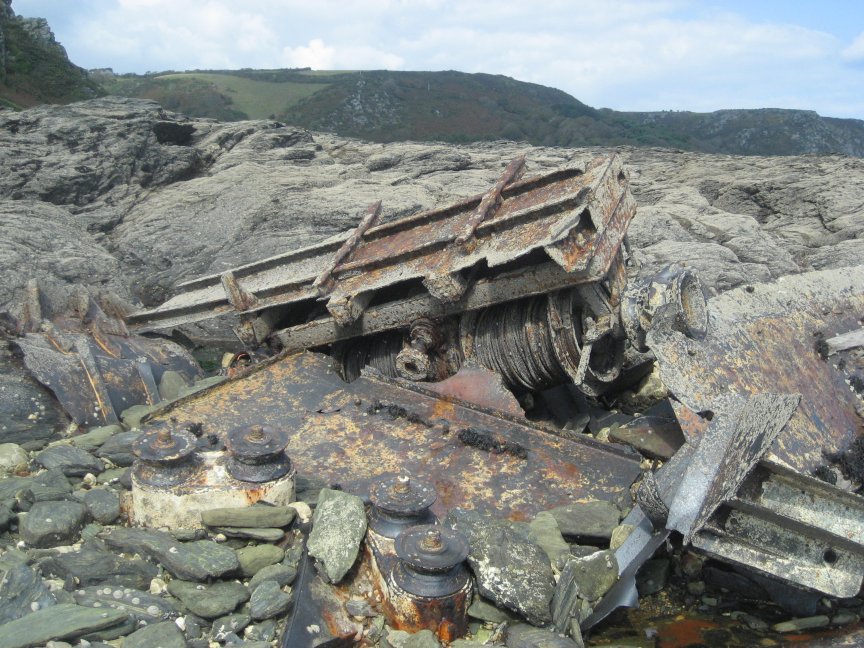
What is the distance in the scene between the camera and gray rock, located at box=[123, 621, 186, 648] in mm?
2611

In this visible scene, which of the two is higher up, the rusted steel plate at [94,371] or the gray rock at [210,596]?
the rusted steel plate at [94,371]

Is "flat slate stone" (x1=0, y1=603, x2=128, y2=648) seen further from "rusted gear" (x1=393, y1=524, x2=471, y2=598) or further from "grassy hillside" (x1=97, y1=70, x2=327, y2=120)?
"grassy hillside" (x1=97, y1=70, x2=327, y2=120)

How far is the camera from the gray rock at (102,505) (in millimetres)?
3516

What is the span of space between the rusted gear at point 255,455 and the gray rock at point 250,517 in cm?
16

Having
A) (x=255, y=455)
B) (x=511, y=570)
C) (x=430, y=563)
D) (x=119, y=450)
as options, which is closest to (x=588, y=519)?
(x=511, y=570)

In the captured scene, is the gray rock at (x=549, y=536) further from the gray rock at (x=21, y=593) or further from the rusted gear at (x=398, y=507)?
the gray rock at (x=21, y=593)

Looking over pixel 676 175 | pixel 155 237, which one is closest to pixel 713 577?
pixel 155 237

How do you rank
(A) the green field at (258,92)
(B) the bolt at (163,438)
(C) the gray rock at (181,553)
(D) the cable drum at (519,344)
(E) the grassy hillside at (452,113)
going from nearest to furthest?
(C) the gray rock at (181,553), (B) the bolt at (163,438), (D) the cable drum at (519,344), (E) the grassy hillside at (452,113), (A) the green field at (258,92)

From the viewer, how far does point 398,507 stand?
3.20 m

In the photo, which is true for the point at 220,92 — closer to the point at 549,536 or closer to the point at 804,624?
the point at 549,536

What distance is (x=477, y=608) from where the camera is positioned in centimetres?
302

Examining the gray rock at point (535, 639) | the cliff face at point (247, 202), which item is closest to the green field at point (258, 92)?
the cliff face at point (247, 202)

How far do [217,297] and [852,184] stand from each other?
969cm

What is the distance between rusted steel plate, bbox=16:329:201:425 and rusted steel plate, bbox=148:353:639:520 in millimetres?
550
